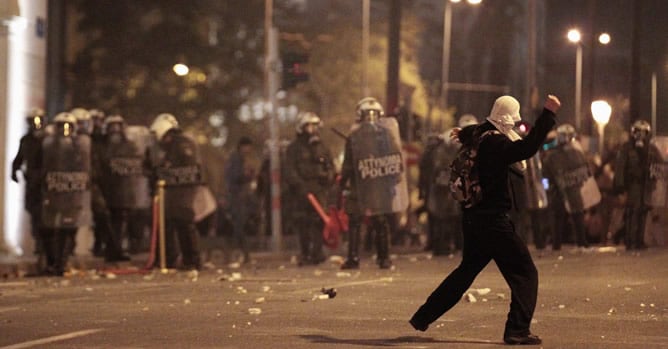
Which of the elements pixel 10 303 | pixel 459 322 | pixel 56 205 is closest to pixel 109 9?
pixel 56 205

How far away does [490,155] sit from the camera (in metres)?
11.9

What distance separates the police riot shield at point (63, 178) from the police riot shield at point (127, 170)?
8.89ft

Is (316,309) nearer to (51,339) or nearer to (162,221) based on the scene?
(51,339)

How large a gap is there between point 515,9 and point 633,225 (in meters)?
49.7

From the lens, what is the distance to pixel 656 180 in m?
27.0

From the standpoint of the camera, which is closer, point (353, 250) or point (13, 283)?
point (13, 283)

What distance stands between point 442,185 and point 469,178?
14.3 m

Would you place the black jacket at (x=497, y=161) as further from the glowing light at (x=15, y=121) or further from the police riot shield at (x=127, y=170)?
the glowing light at (x=15, y=121)

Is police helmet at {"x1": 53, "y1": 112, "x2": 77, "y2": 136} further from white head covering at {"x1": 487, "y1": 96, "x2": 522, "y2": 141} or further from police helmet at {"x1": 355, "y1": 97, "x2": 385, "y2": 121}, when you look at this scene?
white head covering at {"x1": 487, "y1": 96, "x2": 522, "y2": 141}

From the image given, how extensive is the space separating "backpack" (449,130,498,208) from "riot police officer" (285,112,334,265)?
12324 mm

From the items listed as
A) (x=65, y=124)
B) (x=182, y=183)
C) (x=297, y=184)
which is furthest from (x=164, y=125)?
(x=65, y=124)

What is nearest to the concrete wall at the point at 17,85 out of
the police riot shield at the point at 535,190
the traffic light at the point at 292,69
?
the traffic light at the point at 292,69

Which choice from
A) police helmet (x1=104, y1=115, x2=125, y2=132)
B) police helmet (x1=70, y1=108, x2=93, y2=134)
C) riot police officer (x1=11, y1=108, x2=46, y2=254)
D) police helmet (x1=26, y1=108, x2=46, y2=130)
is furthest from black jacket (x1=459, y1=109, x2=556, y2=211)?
police helmet (x1=104, y1=115, x2=125, y2=132)

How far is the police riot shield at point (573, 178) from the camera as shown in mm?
27500
